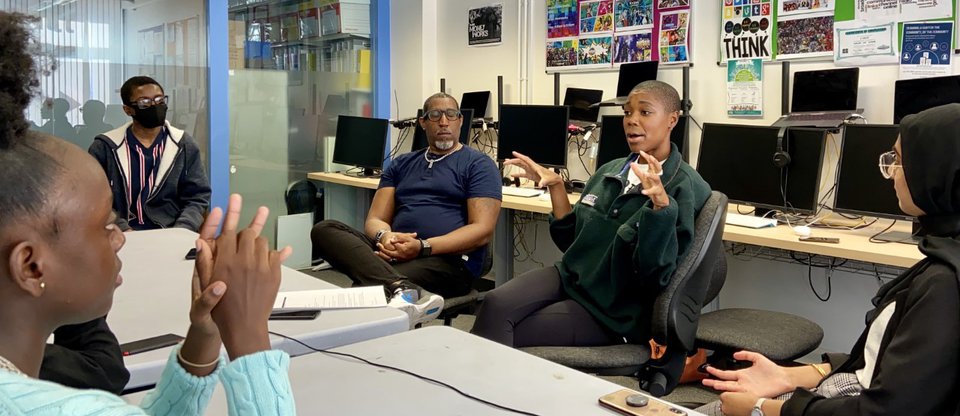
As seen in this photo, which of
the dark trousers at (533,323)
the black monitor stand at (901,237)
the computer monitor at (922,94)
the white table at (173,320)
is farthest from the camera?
the computer monitor at (922,94)

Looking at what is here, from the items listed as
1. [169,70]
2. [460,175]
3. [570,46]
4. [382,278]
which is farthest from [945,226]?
[169,70]

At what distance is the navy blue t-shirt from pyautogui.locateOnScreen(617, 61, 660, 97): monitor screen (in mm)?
1234

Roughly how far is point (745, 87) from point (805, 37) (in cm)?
36

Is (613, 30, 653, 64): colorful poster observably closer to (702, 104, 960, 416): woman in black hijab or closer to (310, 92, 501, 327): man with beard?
(310, 92, 501, 327): man with beard

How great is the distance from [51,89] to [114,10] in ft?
1.93

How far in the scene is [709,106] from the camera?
398cm

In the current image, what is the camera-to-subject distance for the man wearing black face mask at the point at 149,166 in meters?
3.28

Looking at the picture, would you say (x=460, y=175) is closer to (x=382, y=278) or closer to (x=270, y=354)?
(x=382, y=278)

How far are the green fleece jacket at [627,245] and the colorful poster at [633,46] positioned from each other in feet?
6.17

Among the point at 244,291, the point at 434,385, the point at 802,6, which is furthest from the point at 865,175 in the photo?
the point at 244,291

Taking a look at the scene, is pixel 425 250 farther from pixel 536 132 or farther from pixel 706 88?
pixel 706 88

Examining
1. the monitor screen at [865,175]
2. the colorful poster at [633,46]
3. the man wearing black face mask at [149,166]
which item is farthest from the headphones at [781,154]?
the man wearing black face mask at [149,166]

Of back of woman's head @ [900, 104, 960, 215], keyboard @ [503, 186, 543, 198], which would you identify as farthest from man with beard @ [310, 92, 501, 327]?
back of woman's head @ [900, 104, 960, 215]

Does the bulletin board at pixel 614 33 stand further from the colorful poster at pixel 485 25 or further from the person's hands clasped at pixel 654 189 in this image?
the person's hands clasped at pixel 654 189
